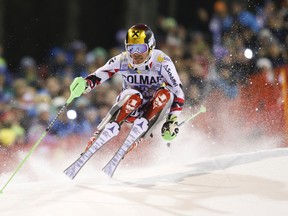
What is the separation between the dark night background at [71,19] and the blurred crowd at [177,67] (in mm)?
922

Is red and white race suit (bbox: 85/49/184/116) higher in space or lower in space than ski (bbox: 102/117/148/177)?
higher

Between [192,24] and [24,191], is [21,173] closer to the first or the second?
[24,191]

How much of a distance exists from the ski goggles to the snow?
1165 mm

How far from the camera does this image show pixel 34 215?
4469mm

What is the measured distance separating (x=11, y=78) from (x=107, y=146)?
1751 mm

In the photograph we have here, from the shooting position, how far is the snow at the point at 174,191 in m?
4.57

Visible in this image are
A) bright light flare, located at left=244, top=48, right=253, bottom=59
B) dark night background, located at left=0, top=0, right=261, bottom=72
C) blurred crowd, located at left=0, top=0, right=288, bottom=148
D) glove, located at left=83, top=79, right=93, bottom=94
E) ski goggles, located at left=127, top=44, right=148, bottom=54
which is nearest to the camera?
ski goggles, located at left=127, top=44, right=148, bottom=54

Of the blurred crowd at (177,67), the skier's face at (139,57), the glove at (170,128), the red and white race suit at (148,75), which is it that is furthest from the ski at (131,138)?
the blurred crowd at (177,67)

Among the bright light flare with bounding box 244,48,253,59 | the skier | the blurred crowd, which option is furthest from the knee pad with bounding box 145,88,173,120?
the bright light flare with bounding box 244,48,253,59

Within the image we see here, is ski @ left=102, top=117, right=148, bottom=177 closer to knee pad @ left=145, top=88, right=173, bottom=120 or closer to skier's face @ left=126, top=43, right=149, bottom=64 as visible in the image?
knee pad @ left=145, top=88, right=173, bottom=120

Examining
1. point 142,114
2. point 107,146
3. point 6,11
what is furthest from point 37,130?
point 6,11

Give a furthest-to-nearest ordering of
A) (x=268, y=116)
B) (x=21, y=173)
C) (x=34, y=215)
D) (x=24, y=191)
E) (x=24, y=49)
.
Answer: (x=24, y=49) → (x=268, y=116) → (x=21, y=173) → (x=24, y=191) → (x=34, y=215)

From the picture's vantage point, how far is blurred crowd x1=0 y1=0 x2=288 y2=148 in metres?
8.05

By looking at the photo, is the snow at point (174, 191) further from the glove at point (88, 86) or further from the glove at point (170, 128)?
the glove at point (88, 86)
